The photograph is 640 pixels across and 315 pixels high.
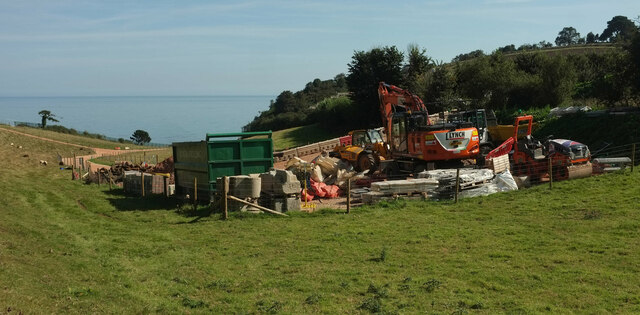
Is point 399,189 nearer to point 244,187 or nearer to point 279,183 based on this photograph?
point 279,183

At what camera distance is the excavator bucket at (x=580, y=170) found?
64.4ft

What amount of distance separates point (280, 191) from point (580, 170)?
1113 centimetres

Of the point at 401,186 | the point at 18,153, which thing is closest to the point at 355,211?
the point at 401,186

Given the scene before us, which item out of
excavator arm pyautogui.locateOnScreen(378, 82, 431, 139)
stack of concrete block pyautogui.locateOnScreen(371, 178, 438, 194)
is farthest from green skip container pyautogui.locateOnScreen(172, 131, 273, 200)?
excavator arm pyautogui.locateOnScreen(378, 82, 431, 139)

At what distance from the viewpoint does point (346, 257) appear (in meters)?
11.5

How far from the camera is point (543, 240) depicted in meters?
12.3

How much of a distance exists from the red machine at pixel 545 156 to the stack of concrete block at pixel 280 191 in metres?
8.54

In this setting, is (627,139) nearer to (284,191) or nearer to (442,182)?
(442,182)

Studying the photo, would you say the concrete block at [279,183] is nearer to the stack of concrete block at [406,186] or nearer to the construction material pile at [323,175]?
the stack of concrete block at [406,186]

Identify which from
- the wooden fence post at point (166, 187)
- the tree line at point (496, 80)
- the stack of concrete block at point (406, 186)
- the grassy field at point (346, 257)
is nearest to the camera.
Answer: the grassy field at point (346, 257)

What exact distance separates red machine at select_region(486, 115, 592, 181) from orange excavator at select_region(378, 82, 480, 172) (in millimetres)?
1126

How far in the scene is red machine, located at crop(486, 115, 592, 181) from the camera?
19875 millimetres

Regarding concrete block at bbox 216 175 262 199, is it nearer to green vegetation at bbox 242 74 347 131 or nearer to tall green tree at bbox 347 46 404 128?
tall green tree at bbox 347 46 404 128

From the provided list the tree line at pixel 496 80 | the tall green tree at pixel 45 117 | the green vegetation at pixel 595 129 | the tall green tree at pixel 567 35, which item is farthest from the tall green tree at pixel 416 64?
the tall green tree at pixel 567 35
